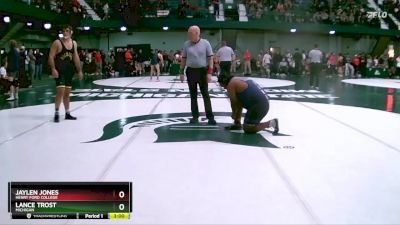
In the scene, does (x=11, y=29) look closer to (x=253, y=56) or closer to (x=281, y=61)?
(x=281, y=61)

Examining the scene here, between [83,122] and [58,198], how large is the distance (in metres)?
4.82

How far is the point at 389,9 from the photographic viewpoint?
30.9m

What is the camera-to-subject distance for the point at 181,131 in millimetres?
6305

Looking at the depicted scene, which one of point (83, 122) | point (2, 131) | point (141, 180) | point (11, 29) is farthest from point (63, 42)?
point (11, 29)

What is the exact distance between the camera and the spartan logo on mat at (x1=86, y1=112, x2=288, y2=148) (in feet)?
18.6

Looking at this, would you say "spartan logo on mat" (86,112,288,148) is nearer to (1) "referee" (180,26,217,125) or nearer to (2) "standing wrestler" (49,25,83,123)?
(1) "referee" (180,26,217,125)

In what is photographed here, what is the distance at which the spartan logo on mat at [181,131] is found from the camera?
5660mm

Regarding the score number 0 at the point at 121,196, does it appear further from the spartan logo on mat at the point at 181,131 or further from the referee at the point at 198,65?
the referee at the point at 198,65

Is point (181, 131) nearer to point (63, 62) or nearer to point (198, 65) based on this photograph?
point (198, 65)

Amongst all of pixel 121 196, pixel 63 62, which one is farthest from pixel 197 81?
pixel 121 196
